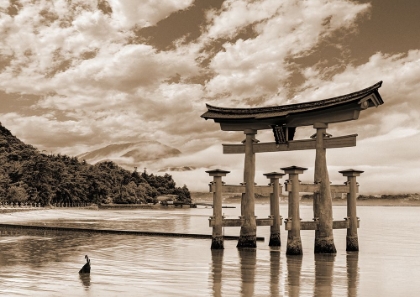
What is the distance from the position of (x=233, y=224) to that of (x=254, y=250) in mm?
1633

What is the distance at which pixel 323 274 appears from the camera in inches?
592

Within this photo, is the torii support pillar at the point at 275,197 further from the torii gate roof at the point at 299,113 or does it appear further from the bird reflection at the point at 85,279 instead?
the bird reflection at the point at 85,279

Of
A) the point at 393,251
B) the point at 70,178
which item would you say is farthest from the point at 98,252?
the point at 70,178

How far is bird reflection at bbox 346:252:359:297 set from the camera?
12.6 meters

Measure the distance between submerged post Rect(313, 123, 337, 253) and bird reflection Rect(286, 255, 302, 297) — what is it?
1195 mm

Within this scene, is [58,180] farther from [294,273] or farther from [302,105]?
[294,273]

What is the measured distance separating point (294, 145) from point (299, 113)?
1.49 meters

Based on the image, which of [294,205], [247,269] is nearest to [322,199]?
[294,205]

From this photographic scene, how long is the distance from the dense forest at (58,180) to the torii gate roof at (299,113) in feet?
197

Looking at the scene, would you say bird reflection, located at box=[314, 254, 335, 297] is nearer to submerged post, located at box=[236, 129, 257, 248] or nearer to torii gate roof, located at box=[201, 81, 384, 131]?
submerged post, located at box=[236, 129, 257, 248]

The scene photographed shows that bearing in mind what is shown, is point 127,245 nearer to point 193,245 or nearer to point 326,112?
point 193,245

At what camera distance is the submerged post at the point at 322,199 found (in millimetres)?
18281

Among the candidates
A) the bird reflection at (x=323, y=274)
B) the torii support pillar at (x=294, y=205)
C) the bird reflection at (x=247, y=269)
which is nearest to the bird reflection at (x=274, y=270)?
the bird reflection at (x=247, y=269)

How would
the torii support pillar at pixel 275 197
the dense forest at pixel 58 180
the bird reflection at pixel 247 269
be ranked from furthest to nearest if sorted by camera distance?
the dense forest at pixel 58 180 < the torii support pillar at pixel 275 197 < the bird reflection at pixel 247 269
